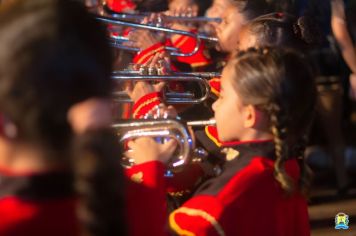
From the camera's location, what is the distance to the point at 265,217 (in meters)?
2.15

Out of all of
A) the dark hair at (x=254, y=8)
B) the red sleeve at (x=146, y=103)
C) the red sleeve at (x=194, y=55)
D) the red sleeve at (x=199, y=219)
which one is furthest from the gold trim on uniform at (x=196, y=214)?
the red sleeve at (x=194, y=55)

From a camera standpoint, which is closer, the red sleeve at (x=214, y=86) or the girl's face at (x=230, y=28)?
the red sleeve at (x=214, y=86)

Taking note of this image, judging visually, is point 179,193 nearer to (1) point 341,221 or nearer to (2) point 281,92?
(2) point 281,92

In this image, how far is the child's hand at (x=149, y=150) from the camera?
1931 millimetres

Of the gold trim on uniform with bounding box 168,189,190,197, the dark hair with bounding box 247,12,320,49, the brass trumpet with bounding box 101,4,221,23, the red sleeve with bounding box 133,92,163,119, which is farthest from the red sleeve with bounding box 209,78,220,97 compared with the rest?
the brass trumpet with bounding box 101,4,221,23

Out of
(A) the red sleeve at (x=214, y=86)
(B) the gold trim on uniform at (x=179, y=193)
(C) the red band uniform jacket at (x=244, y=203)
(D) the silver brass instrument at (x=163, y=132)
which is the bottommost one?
(C) the red band uniform jacket at (x=244, y=203)

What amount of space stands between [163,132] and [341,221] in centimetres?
270

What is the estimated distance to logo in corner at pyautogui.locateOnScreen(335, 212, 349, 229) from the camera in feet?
14.8

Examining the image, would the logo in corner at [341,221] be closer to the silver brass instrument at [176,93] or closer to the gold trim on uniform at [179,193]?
the silver brass instrument at [176,93]

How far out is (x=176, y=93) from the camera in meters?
3.22

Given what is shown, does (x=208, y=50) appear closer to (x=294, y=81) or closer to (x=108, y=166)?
(x=294, y=81)

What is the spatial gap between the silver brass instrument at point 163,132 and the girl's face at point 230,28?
1.45m

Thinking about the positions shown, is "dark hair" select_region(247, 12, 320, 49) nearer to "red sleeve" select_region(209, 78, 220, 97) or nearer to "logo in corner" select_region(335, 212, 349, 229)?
"red sleeve" select_region(209, 78, 220, 97)

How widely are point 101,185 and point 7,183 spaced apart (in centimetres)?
19
